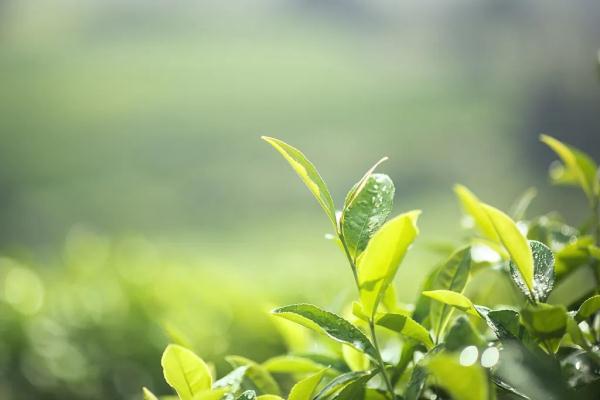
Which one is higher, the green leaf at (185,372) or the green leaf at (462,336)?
the green leaf at (462,336)

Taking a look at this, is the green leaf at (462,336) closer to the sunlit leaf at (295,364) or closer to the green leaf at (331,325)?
the green leaf at (331,325)

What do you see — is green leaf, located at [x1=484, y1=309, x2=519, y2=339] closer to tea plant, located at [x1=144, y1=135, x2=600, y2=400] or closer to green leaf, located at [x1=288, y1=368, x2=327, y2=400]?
tea plant, located at [x1=144, y1=135, x2=600, y2=400]

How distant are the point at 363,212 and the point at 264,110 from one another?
9.09 meters

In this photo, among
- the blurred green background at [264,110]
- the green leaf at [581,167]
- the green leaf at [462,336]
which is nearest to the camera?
the green leaf at [462,336]

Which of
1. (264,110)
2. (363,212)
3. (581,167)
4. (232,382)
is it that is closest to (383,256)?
(363,212)

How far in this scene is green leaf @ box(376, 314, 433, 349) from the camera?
539mm

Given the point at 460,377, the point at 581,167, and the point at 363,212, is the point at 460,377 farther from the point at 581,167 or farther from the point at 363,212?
the point at 581,167

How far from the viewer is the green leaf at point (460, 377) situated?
354 mm

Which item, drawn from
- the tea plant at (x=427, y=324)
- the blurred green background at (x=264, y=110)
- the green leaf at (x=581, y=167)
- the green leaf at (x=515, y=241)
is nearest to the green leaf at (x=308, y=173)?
the tea plant at (x=427, y=324)

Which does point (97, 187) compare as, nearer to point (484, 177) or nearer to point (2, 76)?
point (2, 76)

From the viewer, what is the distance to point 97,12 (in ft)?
36.6

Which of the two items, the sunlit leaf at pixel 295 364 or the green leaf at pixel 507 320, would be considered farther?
the sunlit leaf at pixel 295 364

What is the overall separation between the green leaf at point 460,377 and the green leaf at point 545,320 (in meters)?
0.10

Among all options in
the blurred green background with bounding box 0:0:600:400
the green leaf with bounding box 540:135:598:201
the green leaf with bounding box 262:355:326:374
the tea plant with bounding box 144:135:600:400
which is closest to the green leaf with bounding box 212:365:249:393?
the tea plant with bounding box 144:135:600:400
